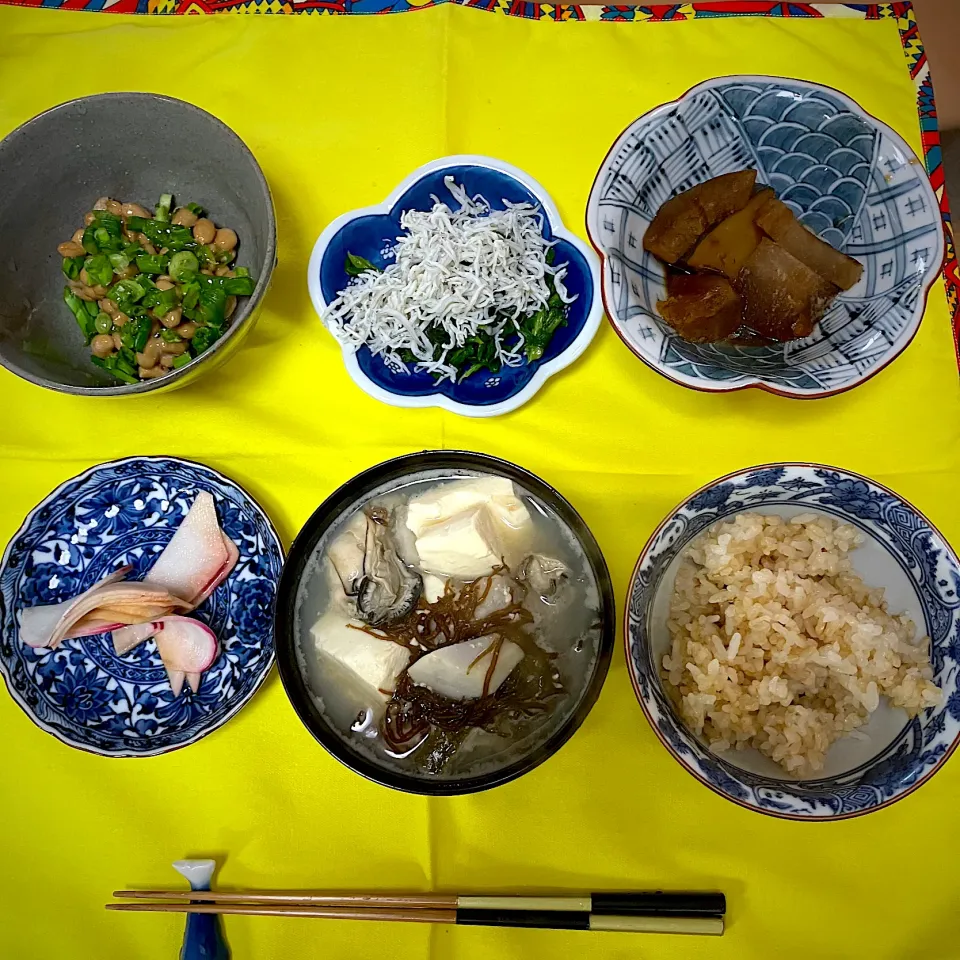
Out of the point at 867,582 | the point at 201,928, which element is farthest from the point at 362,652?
the point at 867,582

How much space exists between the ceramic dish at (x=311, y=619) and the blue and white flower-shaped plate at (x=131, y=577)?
5.0 inches

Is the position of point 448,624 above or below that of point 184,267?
below

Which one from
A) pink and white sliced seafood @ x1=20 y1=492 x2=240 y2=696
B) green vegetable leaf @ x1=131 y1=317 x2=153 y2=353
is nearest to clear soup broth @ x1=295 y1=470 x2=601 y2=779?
pink and white sliced seafood @ x1=20 y1=492 x2=240 y2=696

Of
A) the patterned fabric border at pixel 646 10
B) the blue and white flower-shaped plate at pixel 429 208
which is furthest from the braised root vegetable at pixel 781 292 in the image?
the patterned fabric border at pixel 646 10

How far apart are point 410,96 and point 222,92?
1.60ft

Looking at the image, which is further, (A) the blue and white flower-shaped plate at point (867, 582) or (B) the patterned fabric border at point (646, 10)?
(B) the patterned fabric border at point (646, 10)

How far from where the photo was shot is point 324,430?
5.38 ft

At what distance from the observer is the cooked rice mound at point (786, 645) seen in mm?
1274

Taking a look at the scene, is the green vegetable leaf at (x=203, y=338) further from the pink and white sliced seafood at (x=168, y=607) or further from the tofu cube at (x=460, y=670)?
the tofu cube at (x=460, y=670)

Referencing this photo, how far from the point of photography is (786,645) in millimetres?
1295

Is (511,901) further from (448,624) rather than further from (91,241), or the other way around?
(91,241)

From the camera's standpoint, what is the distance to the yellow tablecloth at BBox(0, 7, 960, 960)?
143 cm

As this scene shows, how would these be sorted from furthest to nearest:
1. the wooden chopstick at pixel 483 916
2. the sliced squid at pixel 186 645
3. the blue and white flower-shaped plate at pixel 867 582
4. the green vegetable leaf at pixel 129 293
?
the green vegetable leaf at pixel 129 293 → the sliced squid at pixel 186 645 → the wooden chopstick at pixel 483 916 → the blue and white flower-shaped plate at pixel 867 582

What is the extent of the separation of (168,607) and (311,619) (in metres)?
0.31
